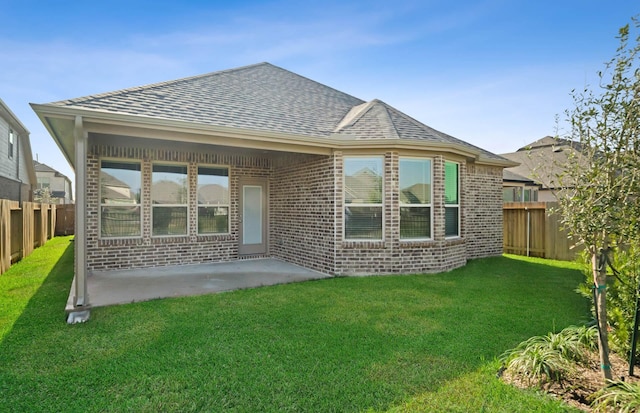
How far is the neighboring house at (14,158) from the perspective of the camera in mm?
14102

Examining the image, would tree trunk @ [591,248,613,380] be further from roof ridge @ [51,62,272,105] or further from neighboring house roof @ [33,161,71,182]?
neighboring house roof @ [33,161,71,182]

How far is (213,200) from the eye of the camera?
30.0 ft

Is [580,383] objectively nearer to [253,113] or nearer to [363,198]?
[363,198]

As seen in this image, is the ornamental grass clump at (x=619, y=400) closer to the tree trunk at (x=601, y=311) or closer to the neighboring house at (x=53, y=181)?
the tree trunk at (x=601, y=311)

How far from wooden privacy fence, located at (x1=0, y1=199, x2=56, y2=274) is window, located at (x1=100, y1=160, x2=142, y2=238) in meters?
2.21

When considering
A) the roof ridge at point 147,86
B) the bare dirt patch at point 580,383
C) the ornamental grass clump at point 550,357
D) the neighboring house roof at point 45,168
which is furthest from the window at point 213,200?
the neighboring house roof at point 45,168

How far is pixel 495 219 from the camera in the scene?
1080 cm

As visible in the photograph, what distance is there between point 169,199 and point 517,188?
16935mm

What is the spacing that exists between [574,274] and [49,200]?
35.9m

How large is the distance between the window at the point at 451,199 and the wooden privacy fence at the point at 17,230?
10.3m

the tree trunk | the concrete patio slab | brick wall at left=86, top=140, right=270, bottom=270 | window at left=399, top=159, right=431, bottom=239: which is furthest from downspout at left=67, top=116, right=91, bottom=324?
window at left=399, top=159, right=431, bottom=239

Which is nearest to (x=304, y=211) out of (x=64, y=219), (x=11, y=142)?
(x=11, y=142)

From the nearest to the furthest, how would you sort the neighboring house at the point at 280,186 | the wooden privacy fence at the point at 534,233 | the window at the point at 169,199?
1. the neighboring house at the point at 280,186
2. the window at the point at 169,199
3. the wooden privacy fence at the point at 534,233

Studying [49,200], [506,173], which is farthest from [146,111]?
[49,200]
